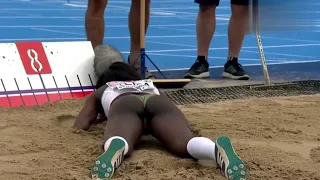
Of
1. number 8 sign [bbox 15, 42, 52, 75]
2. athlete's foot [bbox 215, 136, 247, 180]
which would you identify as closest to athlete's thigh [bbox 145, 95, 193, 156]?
athlete's foot [bbox 215, 136, 247, 180]

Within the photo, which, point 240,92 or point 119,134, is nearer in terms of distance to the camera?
point 119,134

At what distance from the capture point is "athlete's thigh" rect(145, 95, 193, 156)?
9.25 feet

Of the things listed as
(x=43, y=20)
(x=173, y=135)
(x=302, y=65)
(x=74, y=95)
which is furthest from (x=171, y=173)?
(x=43, y=20)

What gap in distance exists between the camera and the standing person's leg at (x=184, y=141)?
7.97 feet

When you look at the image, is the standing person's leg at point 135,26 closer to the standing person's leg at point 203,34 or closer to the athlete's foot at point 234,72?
the standing person's leg at point 203,34

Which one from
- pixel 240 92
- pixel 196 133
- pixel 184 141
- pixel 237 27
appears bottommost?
pixel 240 92

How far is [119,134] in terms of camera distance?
2799 mm

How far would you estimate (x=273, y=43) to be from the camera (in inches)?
292

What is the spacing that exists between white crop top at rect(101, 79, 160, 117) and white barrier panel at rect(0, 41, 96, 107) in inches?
37.1

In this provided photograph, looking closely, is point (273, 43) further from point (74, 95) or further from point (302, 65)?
point (74, 95)

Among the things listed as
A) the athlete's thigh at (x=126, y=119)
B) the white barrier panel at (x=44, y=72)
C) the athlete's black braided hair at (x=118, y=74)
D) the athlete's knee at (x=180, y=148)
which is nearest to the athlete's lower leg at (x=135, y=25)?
the white barrier panel at (x=44, y=72)

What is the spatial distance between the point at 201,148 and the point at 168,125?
30 cm

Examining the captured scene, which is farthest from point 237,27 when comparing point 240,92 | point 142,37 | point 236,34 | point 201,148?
point 201,148

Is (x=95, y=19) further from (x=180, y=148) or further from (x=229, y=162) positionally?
(x=229, y=162)
